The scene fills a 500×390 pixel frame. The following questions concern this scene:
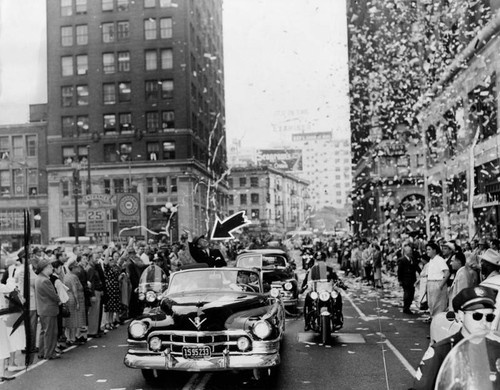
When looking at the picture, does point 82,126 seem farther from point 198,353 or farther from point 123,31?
point 198,353

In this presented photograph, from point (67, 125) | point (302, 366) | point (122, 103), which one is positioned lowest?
point (302, 366)

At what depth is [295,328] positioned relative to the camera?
15055mm

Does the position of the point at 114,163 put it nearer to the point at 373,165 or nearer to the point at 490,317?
the point at 373,165

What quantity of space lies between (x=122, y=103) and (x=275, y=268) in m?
54.2

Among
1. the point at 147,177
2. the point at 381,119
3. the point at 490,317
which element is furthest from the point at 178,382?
the point at 147,177

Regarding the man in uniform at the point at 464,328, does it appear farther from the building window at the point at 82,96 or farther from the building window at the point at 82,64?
the building window at the point at 82,64

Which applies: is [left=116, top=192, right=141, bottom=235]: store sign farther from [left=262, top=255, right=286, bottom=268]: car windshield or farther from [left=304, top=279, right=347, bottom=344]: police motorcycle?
[left=304, top=279, right=347, bottom=344]: police motorcycle

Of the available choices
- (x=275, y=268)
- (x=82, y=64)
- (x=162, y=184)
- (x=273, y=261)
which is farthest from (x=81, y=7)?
(x=275, y=268)

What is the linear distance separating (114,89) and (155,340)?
2534 inches

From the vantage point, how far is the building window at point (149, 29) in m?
69.1

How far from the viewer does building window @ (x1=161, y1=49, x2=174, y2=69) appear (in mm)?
69062

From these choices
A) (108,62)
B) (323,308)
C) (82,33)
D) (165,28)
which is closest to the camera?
(323,308)

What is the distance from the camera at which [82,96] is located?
70.4 meters

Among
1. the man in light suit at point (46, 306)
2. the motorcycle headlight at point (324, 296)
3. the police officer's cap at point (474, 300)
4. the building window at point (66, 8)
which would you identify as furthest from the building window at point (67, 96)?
the police officer's cap at point (474, 300)
